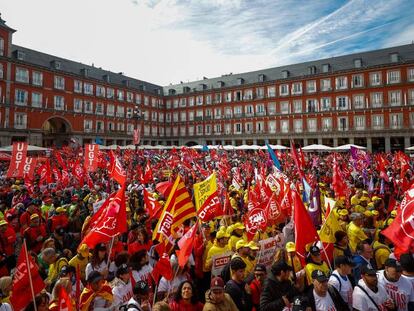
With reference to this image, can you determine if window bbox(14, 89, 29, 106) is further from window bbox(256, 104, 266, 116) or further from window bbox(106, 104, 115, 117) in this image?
window bbox(256, 104, 266, 116)

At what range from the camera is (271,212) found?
751cm

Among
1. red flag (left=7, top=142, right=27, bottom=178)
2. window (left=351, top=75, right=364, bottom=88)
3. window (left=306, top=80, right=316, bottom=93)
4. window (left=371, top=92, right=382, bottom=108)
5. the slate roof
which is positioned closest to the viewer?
red flag (left=7, top=142, right=27, bottom=178)

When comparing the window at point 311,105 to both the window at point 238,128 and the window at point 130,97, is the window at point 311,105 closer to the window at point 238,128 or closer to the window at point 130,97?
the window at point 238,128

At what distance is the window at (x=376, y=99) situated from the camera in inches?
1629

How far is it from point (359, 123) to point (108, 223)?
44631 millimetres

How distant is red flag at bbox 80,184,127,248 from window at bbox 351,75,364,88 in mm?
45155

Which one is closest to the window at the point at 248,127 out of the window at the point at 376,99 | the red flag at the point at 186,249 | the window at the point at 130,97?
the window at the point at 376,99

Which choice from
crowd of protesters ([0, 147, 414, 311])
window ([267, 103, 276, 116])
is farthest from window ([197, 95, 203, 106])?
crowd of protesters ([0, 147, 414, 311])

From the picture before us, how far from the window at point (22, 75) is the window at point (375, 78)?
47.5 m

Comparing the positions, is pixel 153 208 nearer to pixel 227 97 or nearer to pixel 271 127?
pixel 271 127

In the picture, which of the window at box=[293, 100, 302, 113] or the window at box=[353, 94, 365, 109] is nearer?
the window at box=[353, 94, 365, 109]

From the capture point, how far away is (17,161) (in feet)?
40.3

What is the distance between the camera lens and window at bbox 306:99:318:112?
46219mm

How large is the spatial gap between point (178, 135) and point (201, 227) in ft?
181
